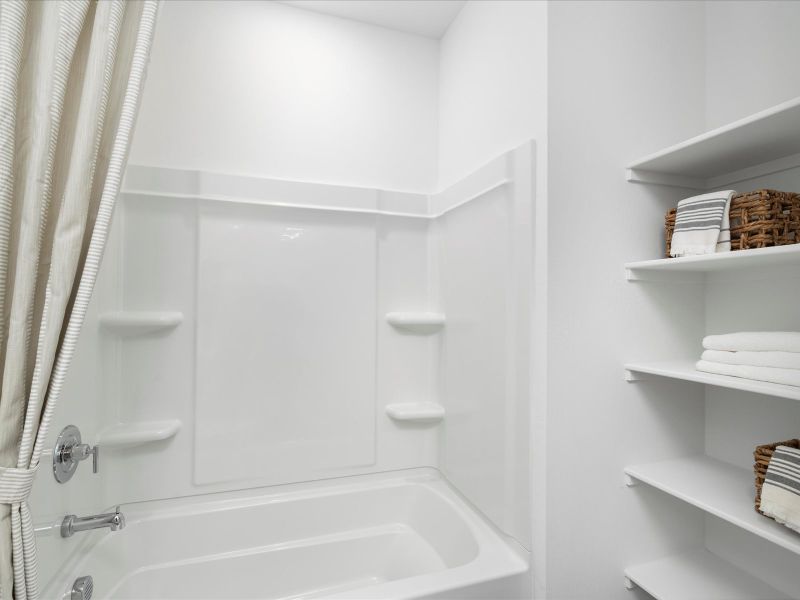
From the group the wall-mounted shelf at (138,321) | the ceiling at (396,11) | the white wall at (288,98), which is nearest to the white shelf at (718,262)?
the white wall at (288,98)

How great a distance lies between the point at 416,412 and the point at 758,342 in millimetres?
1183

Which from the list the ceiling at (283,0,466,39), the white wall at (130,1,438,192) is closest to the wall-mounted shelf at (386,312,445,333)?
the white wall at (130,1,438,192)

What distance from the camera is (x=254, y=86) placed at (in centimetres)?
171

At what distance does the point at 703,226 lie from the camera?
1135mm

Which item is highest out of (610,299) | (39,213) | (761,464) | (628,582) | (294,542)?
(39,213)

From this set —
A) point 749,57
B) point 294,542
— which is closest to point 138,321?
point 294,542

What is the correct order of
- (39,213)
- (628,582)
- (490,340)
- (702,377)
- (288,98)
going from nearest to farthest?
(39,213) < (702,377) < (628,582) < (490,340) < (288,98)

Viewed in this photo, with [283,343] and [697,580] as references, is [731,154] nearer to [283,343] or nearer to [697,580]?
[697,580]

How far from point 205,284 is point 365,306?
0.64 metres

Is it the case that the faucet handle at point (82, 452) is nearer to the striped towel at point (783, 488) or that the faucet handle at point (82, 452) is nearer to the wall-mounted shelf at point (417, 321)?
the wall-mounted shelf at point (417, 321)

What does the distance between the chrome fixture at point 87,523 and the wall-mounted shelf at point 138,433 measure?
0.91 feet

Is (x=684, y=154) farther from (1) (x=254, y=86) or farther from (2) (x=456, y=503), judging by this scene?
(1) (x=254, y=86)

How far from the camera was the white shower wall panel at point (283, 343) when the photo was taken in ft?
5.32

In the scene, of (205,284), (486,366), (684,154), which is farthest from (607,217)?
(205,284)
